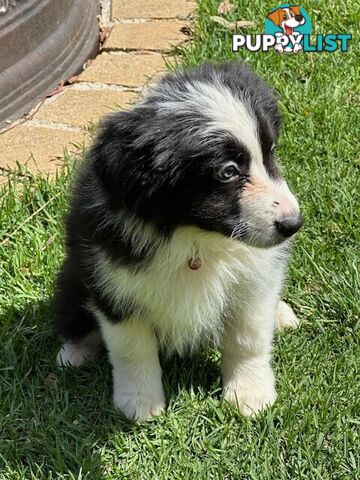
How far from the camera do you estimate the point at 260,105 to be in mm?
2367

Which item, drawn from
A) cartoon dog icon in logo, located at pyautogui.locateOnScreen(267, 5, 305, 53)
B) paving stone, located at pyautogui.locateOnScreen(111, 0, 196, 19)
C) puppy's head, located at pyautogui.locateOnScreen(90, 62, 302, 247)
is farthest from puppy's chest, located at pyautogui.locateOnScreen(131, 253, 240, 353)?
paving stone, located at pyautogui.locateOnScreen(111, 0, 196, 19)

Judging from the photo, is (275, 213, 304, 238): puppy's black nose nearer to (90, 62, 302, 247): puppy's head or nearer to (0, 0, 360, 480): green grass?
(90, 62, 302, 247): puppy's head

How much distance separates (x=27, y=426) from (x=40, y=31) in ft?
8.61

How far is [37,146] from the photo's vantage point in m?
4.22

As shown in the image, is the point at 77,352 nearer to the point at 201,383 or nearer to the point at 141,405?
the point at 141,405

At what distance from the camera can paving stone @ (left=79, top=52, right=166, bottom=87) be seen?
187 inches

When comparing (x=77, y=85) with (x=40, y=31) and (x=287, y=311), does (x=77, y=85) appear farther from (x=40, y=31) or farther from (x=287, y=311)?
(x=287, y=311)

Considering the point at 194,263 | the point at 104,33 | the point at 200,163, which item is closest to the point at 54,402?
the point at 194,263

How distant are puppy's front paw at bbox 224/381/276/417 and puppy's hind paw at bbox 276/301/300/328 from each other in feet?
1.16

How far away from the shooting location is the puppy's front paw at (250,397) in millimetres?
2855

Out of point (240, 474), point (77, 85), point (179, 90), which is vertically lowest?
point (240, 474)

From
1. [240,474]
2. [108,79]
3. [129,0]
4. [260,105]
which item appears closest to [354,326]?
[240,474]

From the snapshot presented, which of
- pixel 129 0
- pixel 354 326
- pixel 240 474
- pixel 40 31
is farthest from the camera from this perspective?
pixel 129 0

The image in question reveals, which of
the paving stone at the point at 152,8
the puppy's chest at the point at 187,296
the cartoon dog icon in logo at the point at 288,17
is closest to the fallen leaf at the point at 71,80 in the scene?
the paving stone at the point at 152,8
